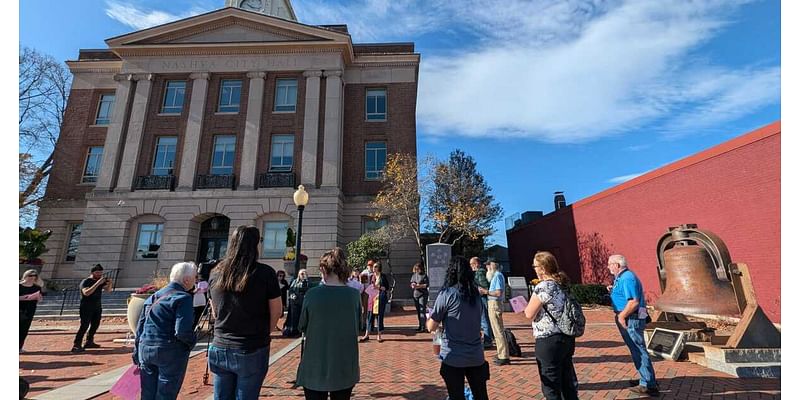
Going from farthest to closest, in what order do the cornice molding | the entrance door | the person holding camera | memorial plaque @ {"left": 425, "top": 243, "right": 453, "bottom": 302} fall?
the cornice molding
the entrance door
memorial plaque @ {"left": 425, "top": 243, "right": 453, "bottom": 302}
the person holding camera

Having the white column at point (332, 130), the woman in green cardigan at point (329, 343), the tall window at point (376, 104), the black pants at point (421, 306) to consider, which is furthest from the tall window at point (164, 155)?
the woman in green cardigan at point (329, 343)

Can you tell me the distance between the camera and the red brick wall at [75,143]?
21.3m

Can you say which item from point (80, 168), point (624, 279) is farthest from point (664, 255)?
point (80, 168)

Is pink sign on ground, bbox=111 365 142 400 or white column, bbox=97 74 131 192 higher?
white column, bbox=97 74 131 192

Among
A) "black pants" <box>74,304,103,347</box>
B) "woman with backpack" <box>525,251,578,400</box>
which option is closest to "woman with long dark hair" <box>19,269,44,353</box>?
"black pants" <box>74,304,103,347</box>

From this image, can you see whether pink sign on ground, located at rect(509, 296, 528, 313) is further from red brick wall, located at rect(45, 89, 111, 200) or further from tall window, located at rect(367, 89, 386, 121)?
red brick wall, located at rect(45, 89, 111, 200)

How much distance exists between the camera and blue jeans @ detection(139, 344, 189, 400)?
11.0ft

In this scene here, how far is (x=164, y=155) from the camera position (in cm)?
2098

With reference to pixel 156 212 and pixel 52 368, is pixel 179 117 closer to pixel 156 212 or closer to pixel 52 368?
pixel 156 212

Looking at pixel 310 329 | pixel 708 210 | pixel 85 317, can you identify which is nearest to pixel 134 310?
pixel 85 317

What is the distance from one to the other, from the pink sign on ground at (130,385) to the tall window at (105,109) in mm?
25775

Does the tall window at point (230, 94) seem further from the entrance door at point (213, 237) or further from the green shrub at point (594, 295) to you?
the green shrub at point (594, 295)

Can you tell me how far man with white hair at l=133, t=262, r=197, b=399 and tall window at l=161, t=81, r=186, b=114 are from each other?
73.3 ft

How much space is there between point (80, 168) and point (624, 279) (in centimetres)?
2885
